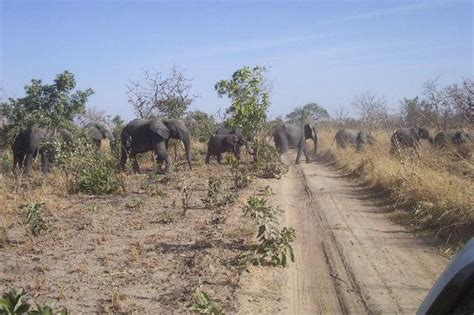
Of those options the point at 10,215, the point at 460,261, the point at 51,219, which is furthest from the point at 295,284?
the point at 10,215

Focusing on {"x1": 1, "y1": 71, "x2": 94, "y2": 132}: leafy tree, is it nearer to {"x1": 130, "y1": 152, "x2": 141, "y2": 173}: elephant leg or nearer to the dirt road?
{"x1": 130, "y1": 152, "x2": 141, "y2": 173}: elephant leg

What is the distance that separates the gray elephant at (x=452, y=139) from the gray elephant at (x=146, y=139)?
354 inches

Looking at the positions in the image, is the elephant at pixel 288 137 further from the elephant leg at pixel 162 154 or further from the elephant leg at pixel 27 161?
the elephant leg at pixel 27 161

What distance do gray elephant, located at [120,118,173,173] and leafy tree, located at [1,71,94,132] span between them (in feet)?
5.19

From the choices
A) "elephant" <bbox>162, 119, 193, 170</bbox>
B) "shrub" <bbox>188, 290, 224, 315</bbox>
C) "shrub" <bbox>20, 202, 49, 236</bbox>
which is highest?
"elephant" <bbox>162, 119, 193, 170</bbox>

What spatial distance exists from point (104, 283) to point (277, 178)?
900 centimetres

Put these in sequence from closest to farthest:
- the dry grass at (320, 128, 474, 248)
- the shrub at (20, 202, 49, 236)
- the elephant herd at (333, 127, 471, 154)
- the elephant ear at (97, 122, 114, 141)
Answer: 1. the shrub at (20, 202, 49, 236)
2. the dry grass at (320, 128, 474, 248)
3. the elephant herd at (333, 127, 471, 154)
4. the elephant ear at (97, 122, 114, 141)

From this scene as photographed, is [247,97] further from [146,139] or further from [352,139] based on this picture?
[352,139]

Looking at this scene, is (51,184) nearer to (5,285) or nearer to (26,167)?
(26,167)

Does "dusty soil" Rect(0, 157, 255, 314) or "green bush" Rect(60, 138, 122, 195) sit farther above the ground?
"green bush" Rect(60, 138, 122, 195)

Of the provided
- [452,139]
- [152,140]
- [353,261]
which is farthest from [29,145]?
[452,139]

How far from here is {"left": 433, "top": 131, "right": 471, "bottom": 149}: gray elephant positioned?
16.7 metres


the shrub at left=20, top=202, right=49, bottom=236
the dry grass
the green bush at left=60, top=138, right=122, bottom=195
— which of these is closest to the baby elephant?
the dry grass

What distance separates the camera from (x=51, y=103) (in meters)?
14.0
